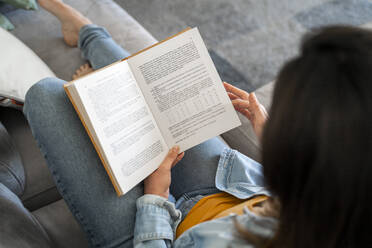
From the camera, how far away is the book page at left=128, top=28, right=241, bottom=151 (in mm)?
759

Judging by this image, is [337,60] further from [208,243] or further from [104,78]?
[104,78]

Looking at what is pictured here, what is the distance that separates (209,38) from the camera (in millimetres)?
1600

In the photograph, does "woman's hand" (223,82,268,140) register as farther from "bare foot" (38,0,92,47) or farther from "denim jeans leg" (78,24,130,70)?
"bare foot" (38,0,92,47)

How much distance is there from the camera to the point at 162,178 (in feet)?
2.44

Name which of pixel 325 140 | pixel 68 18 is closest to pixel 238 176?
pixel 325 140

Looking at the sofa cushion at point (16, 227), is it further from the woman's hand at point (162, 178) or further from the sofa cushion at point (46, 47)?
the woman's hand at point (162, 178)

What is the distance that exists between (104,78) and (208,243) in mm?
416

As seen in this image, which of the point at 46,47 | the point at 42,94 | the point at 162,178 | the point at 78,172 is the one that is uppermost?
the point at 46,47

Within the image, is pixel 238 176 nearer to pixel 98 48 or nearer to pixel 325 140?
pixel 325 140

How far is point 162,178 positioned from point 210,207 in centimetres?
13

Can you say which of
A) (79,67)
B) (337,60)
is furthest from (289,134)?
(79,67)

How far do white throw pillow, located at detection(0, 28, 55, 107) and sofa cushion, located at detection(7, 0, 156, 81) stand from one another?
0.16 metres

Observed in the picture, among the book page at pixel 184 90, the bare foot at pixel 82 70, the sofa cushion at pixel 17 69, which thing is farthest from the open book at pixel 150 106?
the bare foot at pixel 82 70

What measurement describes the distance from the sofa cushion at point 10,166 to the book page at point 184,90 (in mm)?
400
